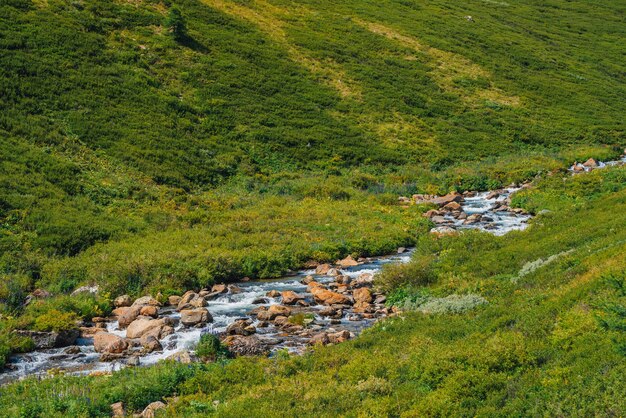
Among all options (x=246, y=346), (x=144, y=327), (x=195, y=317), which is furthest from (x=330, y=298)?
(x=144, y=327)

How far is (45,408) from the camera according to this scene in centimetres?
1184

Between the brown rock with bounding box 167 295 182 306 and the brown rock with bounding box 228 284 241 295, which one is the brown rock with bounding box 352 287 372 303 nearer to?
the brown rock with bounding box 228 284 241 295

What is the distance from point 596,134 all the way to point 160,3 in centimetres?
4898

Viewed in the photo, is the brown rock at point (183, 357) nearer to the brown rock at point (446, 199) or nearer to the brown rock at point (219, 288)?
the brown rock at point (219, 288)

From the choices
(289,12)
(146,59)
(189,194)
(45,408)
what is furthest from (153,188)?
(289,12)

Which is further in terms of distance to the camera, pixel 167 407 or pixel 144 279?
pixel 144 279

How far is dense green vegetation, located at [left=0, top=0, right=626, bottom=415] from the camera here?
1875 cm

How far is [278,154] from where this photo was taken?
1877 inches

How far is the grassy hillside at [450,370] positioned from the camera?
1030 centimetres

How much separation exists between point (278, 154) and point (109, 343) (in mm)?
32562

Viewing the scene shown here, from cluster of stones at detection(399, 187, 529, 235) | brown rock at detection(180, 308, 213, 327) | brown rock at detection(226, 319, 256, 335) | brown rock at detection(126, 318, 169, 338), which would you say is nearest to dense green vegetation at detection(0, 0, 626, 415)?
cluster of stones at detection(399, 187, 529, 235)

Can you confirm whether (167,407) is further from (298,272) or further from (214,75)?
(214,75)

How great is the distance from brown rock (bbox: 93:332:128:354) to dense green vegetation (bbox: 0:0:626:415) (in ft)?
5.50

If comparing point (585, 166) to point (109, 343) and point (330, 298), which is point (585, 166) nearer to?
point (330, 298)
